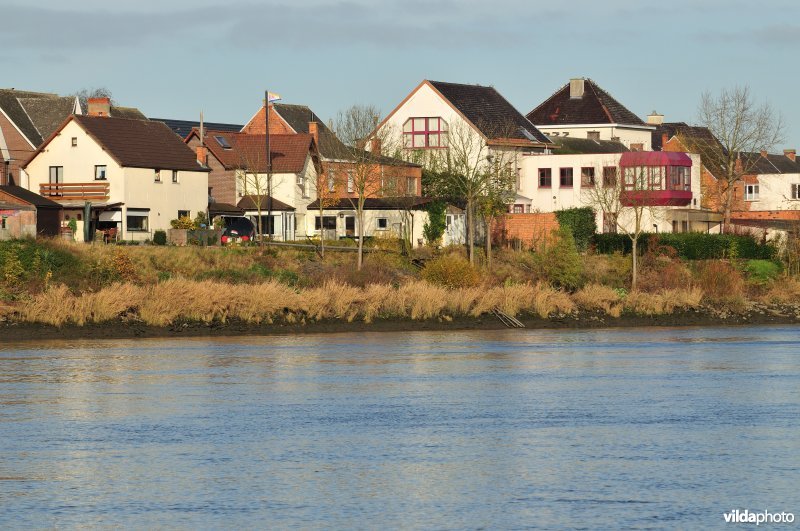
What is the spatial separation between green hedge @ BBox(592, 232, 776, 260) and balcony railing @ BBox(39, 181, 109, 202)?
3021 centimetres

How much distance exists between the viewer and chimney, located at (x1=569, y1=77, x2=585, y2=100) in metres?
123

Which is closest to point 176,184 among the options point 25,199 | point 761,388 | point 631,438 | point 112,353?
point 25,199

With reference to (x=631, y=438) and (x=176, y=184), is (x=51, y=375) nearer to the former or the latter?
(x=631, y=438)

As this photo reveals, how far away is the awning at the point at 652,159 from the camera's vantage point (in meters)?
A: 88.4

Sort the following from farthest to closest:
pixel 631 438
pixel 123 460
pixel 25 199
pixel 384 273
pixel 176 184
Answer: pixel 176 184 < pixel 25 199 < pixel 384 273 < pixel 631 438 < pixel 123 460

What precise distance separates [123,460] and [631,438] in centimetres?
1046

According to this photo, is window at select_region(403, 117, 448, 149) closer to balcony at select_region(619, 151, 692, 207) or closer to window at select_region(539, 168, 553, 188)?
window at select_region(539, 168, 553, 188)

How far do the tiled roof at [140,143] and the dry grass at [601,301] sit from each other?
31865mm

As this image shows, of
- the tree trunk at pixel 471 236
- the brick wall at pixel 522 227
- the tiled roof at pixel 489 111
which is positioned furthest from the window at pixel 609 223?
the tiled roof at pixel 489 111

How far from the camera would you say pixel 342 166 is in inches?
3282

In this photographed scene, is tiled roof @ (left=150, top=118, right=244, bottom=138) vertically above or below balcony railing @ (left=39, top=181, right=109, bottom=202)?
above

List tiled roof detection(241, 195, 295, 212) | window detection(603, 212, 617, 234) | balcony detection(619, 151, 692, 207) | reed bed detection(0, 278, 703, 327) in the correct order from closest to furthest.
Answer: reed bed detection(0, 278, 703, 327)
window detection(603, 212, 617, 234)
tiled roof detection(241, 195, 295, 212)
balcony detection(619, 151, 692, 207)

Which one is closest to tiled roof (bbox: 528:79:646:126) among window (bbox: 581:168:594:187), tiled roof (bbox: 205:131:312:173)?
window (bbox: 581:168:594:187)

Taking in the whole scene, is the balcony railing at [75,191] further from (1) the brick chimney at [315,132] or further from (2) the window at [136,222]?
(1) the brick chimney at [315,132]
